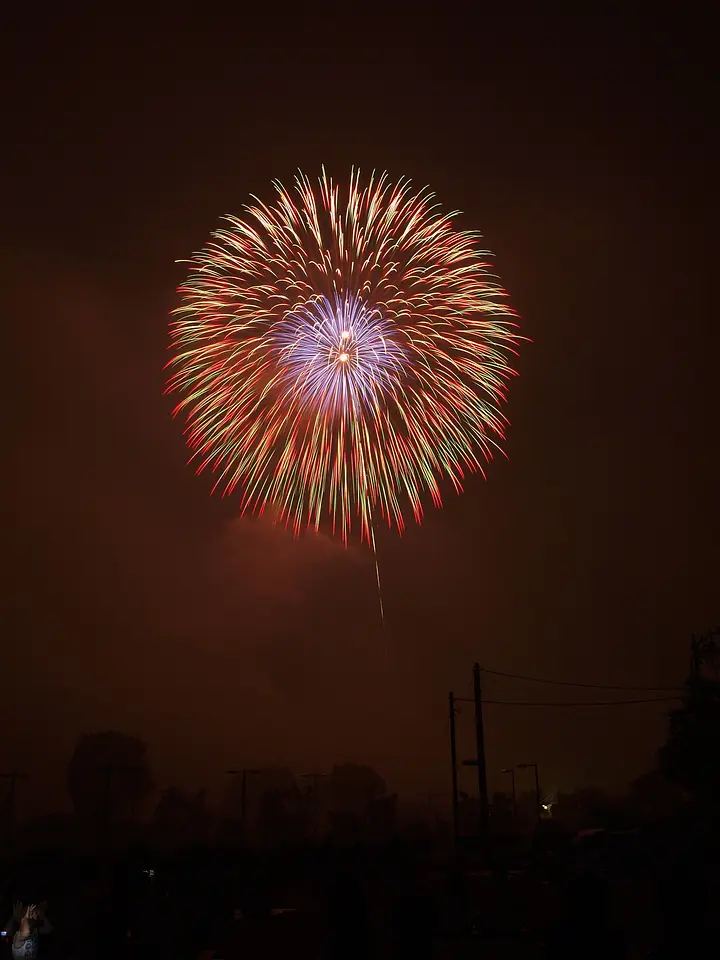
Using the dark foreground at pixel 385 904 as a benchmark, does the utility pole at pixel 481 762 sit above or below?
above

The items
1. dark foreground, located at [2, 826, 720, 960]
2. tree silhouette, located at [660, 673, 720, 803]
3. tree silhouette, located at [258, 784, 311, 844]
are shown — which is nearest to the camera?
dark foreground, located at [2, 826, 720, 960]

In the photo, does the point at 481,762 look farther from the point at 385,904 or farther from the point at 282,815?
the point at 282,815

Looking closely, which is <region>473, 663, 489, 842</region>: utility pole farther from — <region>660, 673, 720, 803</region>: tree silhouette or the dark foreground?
<region>660, 673, 720, 803</region>: tree silhouette

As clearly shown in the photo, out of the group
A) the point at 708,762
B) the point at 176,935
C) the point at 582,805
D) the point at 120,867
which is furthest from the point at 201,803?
the point at 120,867

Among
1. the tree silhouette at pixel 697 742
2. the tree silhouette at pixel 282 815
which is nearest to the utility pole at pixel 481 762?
the tree silhouette at pixel 697 742

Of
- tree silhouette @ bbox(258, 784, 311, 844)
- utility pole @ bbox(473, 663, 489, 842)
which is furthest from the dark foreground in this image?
tree silhouette @ bbox(258, 784, 311, 844)

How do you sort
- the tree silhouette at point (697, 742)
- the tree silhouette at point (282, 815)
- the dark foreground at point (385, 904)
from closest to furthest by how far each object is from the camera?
the dark foreground at point (385, 904) → the tree silhouette at point (697, 742) → the tree silhouette at point (282, 815)

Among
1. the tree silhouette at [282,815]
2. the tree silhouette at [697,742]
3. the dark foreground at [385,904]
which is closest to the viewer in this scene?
the dark foreground at [385,904]

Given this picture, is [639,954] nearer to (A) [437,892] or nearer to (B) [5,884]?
(A) [437,892]

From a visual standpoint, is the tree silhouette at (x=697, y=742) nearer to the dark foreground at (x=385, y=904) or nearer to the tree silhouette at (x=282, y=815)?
the dark foreground at (x=385, y=904)

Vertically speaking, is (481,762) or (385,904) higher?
Result: (481,762)

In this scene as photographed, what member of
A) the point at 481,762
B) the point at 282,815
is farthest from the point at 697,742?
the point at 282,815

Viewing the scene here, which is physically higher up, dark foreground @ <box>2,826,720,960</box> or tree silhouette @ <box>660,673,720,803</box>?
tree silhouette @ <box>660,673,720,803</box>
